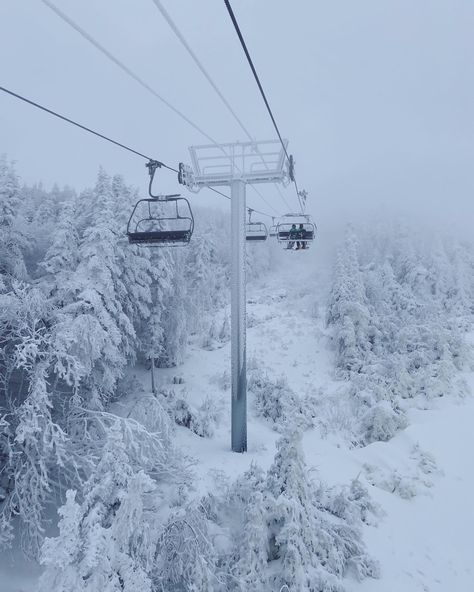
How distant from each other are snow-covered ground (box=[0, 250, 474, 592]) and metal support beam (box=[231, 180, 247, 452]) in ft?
5.98

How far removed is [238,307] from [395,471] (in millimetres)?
7589

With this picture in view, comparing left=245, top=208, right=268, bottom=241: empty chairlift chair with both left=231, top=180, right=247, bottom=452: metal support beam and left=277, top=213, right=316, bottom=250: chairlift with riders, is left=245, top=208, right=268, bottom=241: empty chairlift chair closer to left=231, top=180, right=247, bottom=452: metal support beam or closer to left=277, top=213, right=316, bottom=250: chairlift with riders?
left=277, top=213, right=316, bottom=250: chairlift with riders

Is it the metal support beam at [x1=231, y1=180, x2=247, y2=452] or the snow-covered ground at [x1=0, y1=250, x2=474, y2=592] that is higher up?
the metal support beam at [x1=231, y1=180, x2=247, y2=452]

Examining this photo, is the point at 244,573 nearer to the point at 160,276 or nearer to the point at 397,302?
the point at 160,276

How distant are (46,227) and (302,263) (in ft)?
185

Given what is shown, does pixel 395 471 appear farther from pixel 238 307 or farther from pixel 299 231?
pixel 299 231

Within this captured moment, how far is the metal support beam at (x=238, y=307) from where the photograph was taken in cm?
1144

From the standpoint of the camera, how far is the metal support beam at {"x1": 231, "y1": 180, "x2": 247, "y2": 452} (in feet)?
37.5

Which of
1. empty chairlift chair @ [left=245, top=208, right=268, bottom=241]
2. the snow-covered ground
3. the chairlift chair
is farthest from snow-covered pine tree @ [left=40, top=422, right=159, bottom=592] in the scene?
the chairlift chair

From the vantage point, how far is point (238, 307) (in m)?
11.6

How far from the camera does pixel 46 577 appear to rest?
4.36 meters

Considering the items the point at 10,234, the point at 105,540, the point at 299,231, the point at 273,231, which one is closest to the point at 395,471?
the point at 299,231

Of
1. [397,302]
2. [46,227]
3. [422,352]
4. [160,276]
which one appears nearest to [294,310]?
[397,302]

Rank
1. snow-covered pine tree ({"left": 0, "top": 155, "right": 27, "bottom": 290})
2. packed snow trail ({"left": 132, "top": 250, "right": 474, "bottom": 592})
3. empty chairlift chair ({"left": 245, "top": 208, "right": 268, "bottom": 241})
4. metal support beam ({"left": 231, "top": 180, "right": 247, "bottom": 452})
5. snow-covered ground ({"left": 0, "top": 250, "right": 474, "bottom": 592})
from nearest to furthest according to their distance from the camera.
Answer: snow-covered ground ({"left": 0, "top": 250, "right": 474, "bottom": 592})
packed snow trail ({"left": 132, "top": 250, "right": 474, "bottom": 592})
metal support beam ({"left": 231, "top": 180, "right": 247, "bottom": 452})
empty chairlift chair ({"left": 245, "top": 208, "right": 268, "bottom": 241})
snow-covered pine tree ({"left": 0, "top": 155, "right": 27, "bottom": 290})
